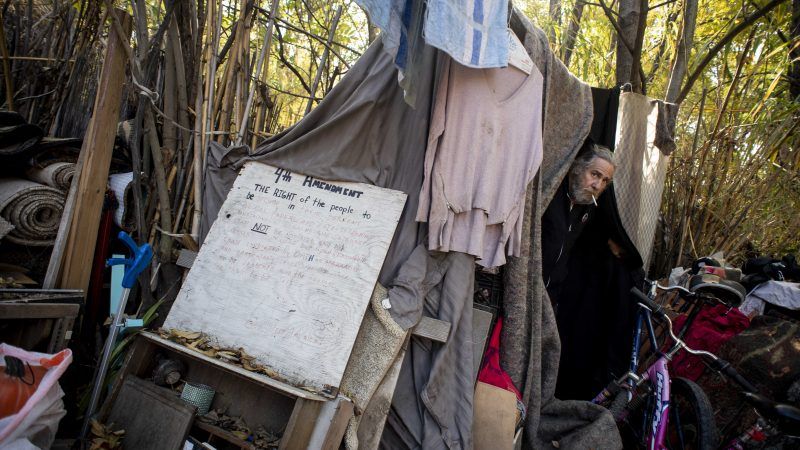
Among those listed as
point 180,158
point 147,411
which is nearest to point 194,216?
point 180,158

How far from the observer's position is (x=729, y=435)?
3.58m

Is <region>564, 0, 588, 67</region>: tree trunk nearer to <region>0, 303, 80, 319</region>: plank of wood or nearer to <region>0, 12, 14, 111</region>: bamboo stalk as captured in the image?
<region>0, 12, 14, 111</region>: bamboo stalk

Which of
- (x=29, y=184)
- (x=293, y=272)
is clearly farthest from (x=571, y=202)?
(x=29, y=184)

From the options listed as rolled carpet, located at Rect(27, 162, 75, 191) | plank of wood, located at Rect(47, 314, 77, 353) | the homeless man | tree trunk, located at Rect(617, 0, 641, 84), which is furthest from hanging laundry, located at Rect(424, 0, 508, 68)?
tree trunk, located at Rect(617, 0, 641, 84)

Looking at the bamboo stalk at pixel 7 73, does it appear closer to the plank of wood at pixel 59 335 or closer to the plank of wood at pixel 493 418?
the plank of wood at pixel 59 335

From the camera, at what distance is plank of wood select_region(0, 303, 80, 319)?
93.2 inches

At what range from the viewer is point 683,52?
4.88m

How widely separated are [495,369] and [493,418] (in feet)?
1.17

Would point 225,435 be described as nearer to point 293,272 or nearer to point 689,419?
point 293,272

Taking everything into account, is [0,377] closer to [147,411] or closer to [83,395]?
[147,411]

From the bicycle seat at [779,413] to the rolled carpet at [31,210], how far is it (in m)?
4.05

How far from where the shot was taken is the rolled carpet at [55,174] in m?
3.31

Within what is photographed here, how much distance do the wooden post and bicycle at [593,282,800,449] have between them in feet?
11.0

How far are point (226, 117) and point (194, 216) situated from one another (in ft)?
2.39
